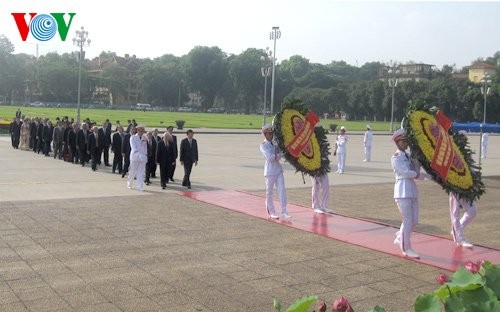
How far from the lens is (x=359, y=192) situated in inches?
587

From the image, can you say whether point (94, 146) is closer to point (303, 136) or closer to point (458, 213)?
point (303, 136)

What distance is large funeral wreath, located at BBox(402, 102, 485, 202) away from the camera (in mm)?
8328

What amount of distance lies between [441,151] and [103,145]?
13360mm

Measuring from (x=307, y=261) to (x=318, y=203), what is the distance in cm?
415

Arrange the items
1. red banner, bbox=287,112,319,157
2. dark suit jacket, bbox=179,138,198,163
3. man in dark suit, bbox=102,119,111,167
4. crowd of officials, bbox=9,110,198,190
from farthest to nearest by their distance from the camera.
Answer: man in dark suit, bbox=102,119,111,167
crowd of officials, bbox=9,110,198,190
dark suit jacket, bbox=179,138,198,163
red banner, bbox=287,112,319,157

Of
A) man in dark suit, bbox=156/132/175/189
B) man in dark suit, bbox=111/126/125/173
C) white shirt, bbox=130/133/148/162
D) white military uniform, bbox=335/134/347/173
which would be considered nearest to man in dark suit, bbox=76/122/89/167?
man in dark suit, bbox=111/126/125/173

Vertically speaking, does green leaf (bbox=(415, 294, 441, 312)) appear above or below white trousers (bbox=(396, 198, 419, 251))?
above

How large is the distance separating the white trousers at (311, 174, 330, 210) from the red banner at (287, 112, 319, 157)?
79 cm

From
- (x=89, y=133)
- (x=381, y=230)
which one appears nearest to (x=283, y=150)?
(x=381, y=230)

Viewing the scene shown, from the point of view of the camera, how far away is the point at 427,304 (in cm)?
165

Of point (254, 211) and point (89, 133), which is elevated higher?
point (89, 133)

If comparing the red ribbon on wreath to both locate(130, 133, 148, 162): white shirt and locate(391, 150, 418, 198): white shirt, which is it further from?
locate(130, 133, 148, 162): white shirt

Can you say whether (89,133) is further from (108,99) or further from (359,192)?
(108,99)

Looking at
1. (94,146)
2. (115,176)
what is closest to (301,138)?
(115,176)
